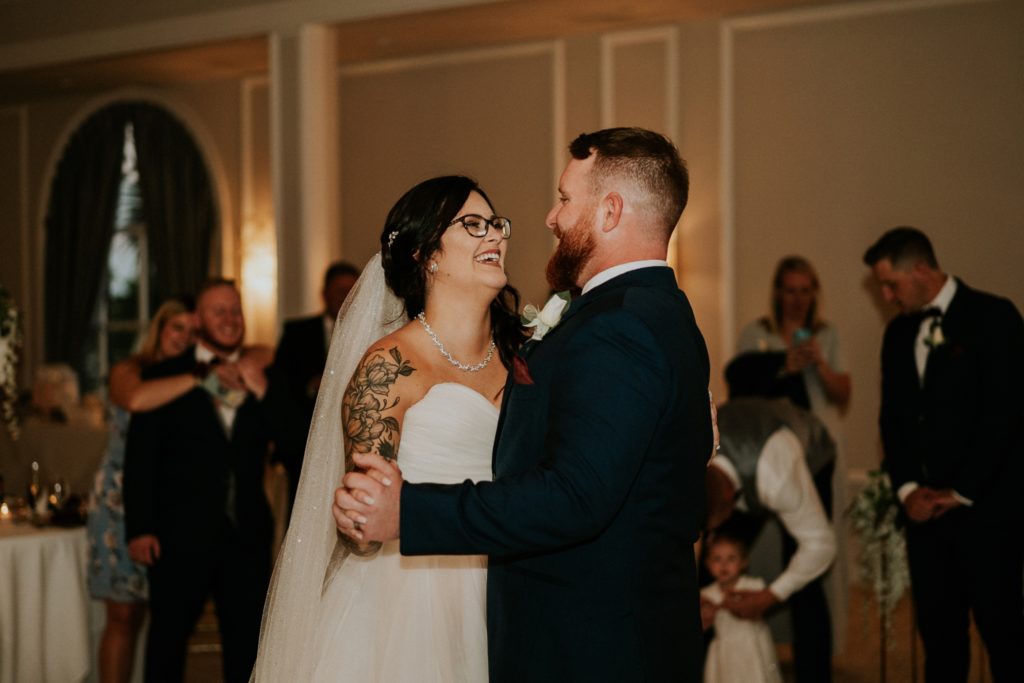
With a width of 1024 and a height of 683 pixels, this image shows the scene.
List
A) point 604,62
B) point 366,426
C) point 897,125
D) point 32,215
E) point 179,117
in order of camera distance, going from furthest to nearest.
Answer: point 32,215 < point 179,117 < point 604,62 < point 897,125 < point 366,426

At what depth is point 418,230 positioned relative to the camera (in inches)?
101

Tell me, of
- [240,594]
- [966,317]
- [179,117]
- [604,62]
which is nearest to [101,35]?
[179,117]

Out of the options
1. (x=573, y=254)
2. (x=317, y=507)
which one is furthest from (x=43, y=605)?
(x=573, y=254)

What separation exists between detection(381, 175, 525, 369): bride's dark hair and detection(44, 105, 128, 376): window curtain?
7791mm

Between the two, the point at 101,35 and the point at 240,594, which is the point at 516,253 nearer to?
the point at 101,35

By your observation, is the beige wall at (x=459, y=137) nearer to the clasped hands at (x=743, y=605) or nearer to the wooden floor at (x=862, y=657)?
the wooden floor at (x=862, y=657)

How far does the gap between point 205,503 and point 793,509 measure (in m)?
2.05

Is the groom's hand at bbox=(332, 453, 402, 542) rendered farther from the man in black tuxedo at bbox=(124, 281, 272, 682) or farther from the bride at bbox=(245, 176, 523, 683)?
the man in black tuxedo at bbox=(124, 281, 272, 682)

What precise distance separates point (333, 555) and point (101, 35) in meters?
6.31

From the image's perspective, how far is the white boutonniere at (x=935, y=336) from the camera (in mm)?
4012

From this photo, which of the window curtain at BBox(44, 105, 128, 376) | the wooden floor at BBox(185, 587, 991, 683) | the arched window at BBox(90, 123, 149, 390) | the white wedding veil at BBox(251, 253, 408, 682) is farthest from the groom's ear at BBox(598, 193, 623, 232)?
the window curtain at BBox(44, 105, 128, 376)

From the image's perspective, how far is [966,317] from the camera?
13.1 feet

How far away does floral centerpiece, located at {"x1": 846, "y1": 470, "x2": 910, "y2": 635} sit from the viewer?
14.7ft

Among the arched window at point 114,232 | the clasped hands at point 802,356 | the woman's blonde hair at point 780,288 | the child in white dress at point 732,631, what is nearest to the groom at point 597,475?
the child in white dress at point 732,631
